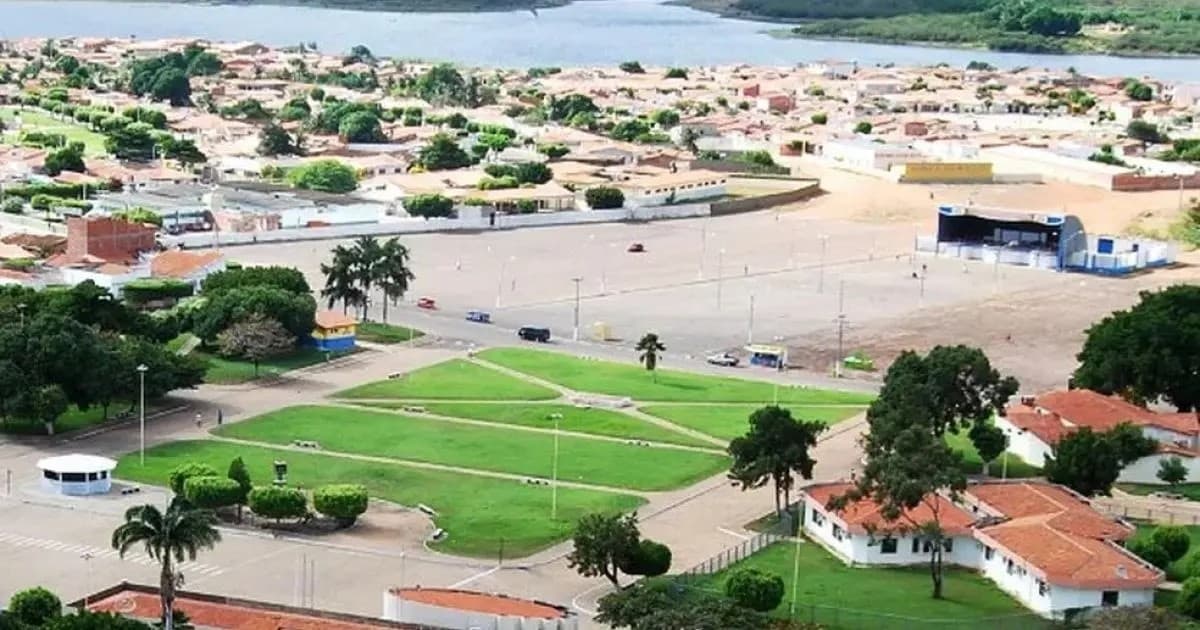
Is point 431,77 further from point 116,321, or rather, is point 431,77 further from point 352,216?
point 116,321

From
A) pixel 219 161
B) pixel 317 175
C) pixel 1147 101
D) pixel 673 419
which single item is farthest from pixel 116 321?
pixel 1147 101

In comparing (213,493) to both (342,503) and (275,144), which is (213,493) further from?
(275,144)

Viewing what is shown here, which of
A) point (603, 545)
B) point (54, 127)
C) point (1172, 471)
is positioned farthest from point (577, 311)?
point (54, 127)

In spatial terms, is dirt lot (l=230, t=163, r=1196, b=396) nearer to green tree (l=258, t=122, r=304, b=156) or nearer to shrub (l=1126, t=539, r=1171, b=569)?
shrub (l=1126, t=539, r=1171, b=569)

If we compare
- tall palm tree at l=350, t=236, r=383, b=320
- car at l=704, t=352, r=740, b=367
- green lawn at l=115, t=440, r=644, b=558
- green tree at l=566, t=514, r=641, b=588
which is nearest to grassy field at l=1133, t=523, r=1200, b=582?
green tree at l=566, t=514, r=641, b=588

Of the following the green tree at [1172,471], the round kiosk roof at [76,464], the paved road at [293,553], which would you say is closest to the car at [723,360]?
the paved road at [293,553]

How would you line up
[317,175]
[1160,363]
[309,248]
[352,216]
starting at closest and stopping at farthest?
1. [1160,363]
2. [309,248]
3. [352,216]
4. [317,175]
